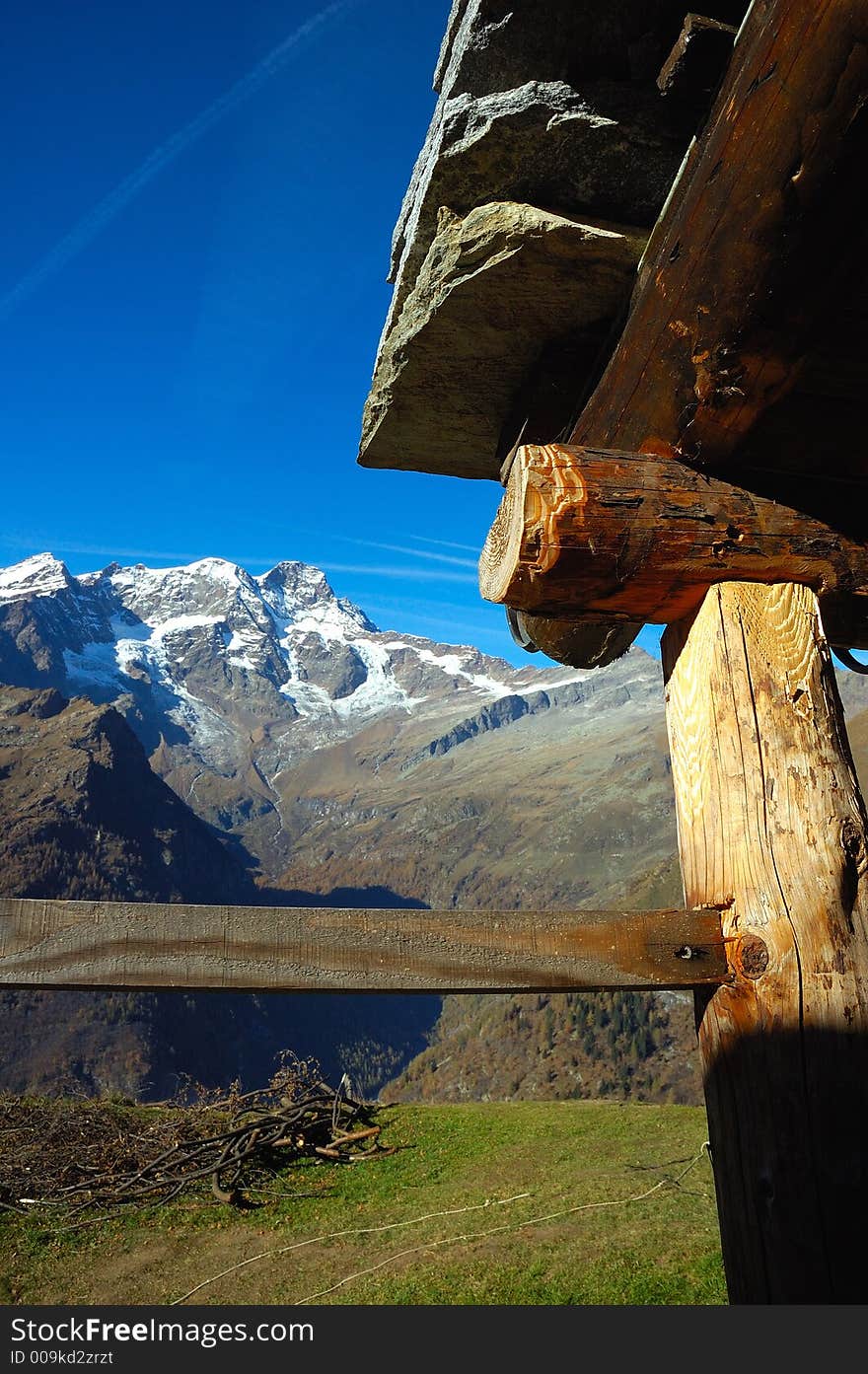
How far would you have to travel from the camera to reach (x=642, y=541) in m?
2.12

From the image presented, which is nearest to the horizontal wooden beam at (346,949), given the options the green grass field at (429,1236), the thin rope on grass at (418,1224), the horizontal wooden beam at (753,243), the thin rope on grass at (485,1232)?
the horizontal wooden beam at (753,243)

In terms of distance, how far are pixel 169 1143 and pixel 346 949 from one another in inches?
350

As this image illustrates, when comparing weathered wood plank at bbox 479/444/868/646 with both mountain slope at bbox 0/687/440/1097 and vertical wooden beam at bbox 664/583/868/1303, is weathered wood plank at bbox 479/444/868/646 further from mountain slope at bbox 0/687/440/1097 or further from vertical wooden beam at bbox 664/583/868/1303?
mountain slope at bbox 0/687/440/1097

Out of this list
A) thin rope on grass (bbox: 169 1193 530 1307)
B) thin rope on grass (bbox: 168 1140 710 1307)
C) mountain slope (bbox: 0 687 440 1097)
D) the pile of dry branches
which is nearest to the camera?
thin rope on grass (bbox: 168 1140 710 1307)

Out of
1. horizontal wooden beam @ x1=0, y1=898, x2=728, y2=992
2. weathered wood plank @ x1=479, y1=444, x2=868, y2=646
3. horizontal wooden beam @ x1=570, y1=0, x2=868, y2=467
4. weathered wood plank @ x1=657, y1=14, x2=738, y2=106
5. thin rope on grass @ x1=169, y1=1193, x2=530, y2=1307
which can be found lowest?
thin rope on grass @ x1=169, y1=1193, x2=530, y2=1307

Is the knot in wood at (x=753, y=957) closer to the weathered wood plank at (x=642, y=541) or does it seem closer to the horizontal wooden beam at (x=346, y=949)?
the horizontal wooden beam at (x=346, y=949)

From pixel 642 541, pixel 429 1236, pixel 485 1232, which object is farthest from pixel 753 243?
pixel 429 1236

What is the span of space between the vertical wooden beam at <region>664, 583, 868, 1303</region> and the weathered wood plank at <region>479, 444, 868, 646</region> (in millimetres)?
101

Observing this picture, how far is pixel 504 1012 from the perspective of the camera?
81.8 m

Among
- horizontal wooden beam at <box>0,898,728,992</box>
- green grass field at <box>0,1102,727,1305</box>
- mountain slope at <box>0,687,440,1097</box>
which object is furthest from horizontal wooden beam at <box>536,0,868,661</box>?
mountain slope at <box>0,687,440,1097</box>

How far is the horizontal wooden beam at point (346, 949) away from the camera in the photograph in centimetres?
166

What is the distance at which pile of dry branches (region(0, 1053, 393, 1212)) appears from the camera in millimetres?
7730

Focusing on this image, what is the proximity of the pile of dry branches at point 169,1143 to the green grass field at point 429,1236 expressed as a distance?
1.19 feet
